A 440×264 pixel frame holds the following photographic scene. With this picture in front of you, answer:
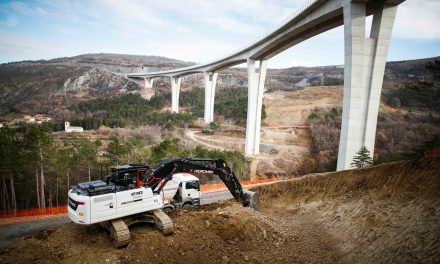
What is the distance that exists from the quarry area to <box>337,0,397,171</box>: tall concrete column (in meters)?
8.57

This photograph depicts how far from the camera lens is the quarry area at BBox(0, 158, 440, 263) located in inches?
365

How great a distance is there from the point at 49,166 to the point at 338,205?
24.7 metres

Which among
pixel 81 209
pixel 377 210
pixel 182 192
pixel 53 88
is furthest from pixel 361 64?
pixel 53 88

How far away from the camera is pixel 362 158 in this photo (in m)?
22.0

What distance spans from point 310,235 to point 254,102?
116 feet

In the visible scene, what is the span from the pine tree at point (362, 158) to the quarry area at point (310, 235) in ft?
25.0

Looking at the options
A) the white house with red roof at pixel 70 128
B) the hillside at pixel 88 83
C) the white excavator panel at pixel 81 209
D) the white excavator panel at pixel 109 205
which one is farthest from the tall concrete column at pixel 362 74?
the white house with red roof at pixel 70 128

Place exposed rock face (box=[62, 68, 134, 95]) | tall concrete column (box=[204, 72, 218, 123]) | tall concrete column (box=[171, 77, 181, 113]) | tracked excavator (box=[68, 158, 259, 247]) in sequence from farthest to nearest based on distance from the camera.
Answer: exposed rock face (box=[62, 68, 134, 95])
tall concrete column (box=[171, 77, 181, 113])
tall concrete column (box=[204, 72, 218, 123])
tracked excavator (box=[68, 158, 259, 247])

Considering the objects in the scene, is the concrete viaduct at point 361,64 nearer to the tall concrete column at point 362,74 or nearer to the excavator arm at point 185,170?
the tall concrete column at point 362,74

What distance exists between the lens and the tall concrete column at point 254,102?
4566cm

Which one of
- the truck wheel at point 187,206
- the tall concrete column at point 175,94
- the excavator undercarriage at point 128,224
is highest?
the tall concrete column at point 175,94

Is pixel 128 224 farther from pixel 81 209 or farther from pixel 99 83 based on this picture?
pixel 99 83

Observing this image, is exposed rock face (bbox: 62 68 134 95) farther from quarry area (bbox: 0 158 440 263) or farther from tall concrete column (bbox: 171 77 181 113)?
quarry area (bbox: 0 158 440 263)

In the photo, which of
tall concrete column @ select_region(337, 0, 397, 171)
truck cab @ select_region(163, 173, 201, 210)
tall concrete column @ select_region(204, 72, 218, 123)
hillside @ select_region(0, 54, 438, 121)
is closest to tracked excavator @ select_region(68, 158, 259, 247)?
truck cab @ select_region(163, 173, 201, 210)
